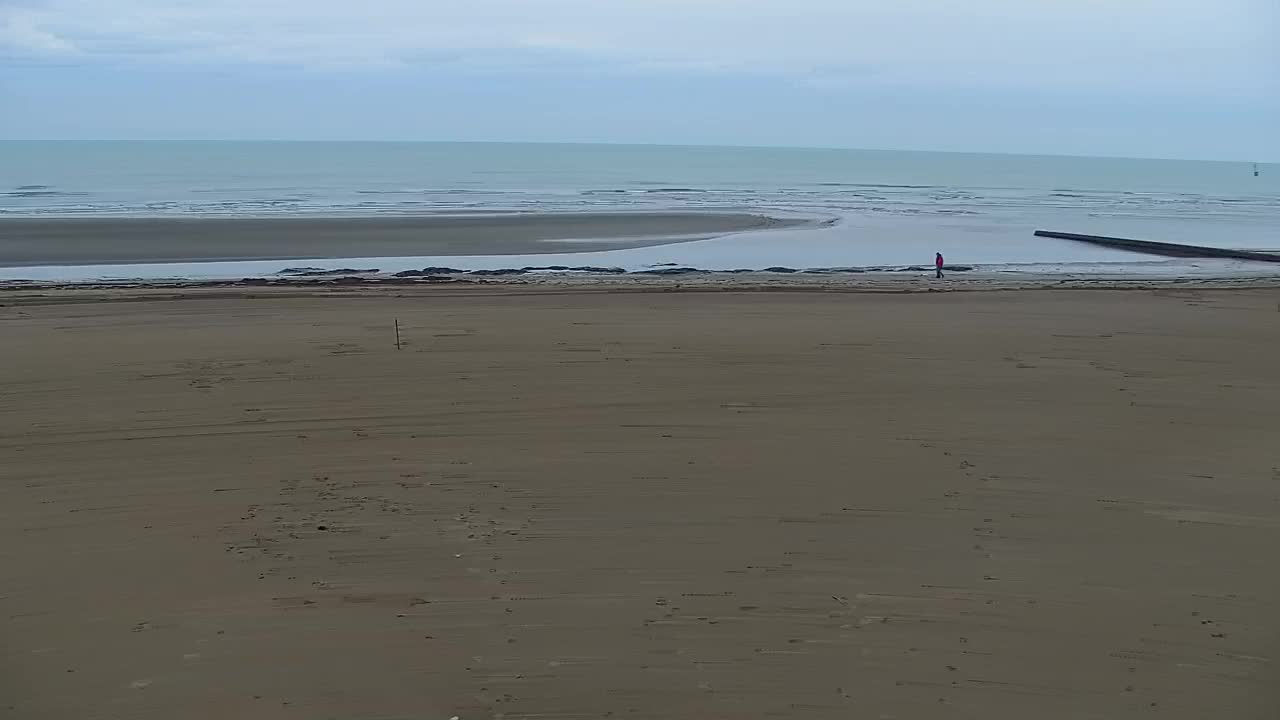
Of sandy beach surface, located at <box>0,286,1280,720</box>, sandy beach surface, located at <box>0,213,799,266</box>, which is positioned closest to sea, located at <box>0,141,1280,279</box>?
sandy beach surface, located at <box>0,213,799,266</box>

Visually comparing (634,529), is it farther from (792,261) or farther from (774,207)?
(774,207)

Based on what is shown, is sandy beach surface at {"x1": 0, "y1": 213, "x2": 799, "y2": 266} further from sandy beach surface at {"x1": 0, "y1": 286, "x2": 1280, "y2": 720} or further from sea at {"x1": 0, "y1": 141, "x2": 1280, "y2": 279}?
sandy beach surface at {"x1": 0, "y1": 286, "x2": 1280, "y2": 720}

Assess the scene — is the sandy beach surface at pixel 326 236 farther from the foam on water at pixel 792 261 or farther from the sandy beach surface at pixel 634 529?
the sandy beach surface at pixel 634 529

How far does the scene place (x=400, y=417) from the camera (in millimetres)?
9016

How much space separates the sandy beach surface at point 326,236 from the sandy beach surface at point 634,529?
1452 centimetres

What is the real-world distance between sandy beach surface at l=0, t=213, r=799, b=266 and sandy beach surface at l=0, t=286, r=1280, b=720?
1452cm

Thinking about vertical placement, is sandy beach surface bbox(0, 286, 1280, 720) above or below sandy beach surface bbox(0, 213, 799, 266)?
below

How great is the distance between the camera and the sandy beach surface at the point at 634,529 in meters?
4.77

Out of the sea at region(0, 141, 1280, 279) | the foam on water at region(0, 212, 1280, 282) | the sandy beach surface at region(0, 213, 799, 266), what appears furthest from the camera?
the sea at region(0, 141, 1280, 279)

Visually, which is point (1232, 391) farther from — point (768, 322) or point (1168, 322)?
point (768, 322)

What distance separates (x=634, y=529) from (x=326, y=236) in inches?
1028

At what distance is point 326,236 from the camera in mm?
30234

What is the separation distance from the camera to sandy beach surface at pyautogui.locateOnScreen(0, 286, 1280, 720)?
477 centimetres

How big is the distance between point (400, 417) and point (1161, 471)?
6496 mm
